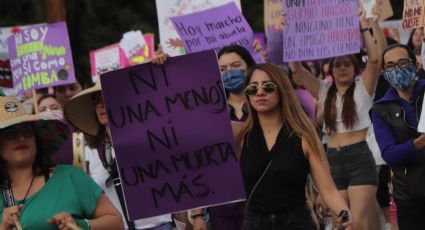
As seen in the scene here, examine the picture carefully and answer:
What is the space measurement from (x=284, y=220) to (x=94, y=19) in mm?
19542

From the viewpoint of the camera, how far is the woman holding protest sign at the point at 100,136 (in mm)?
6191

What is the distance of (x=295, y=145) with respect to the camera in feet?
18.9

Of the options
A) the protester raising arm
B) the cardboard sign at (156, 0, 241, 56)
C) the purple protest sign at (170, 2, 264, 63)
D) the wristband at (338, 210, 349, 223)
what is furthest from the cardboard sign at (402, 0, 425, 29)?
the cardboard sign at (156, 0, 241, 56)

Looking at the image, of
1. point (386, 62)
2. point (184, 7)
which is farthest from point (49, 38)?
point (386, 62)

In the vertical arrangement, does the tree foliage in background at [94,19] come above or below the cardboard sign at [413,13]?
above

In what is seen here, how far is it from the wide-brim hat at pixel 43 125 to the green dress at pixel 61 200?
20cm

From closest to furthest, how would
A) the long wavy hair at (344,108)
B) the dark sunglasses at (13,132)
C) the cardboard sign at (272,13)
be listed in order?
1. the dark sunglasses at (13,132)
2. the long wavy hair at (344,108)
3. the cardboard sign at (272,13)

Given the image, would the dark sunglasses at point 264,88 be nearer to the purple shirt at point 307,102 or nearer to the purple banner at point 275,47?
the purple shirt at point 307,102

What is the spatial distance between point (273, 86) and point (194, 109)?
60 cm

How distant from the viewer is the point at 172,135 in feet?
17.9

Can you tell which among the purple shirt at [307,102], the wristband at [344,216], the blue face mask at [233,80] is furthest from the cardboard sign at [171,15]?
the wristband at [344,216]

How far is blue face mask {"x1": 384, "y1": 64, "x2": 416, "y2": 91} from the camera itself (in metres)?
7.12

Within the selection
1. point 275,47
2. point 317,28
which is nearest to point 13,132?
point 317,28

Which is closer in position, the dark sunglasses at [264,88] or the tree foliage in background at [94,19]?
the dark sunglasses at [264,88]
